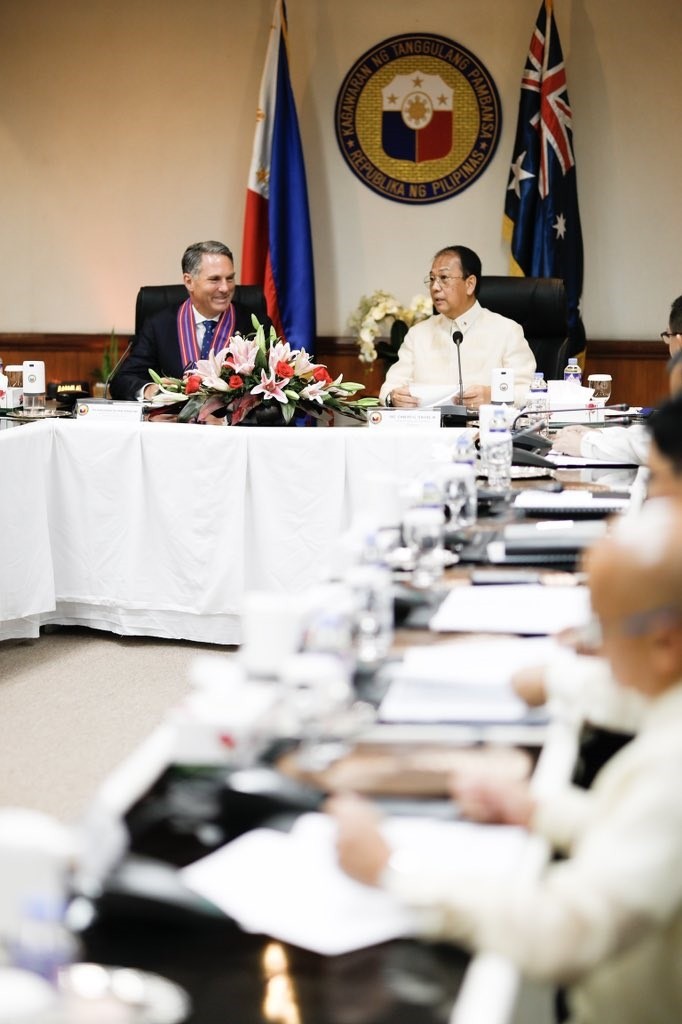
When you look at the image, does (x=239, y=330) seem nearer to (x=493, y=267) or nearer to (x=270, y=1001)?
(x=493, y=267)

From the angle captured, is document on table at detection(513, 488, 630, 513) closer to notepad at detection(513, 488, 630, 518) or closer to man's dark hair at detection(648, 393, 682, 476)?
notepad at detection(513, 488, 630, 518)

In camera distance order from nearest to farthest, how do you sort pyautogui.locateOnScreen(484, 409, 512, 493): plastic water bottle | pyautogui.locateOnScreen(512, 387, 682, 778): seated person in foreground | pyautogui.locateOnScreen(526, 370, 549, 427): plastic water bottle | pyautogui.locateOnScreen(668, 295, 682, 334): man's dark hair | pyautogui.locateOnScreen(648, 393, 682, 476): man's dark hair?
pyautogui.locateOnScreen(648, 393, 682, 476): man's dark hair, pyautogui.locateOnScreen(512, 387, 682, 778): seated person in foreground, pyautogui.locateOnScreen(484, 409, 512, 493): plastic water bottle, pyautogui.locateOnScreen(668, 295, 682, 334): man's dark hair, pyautogui.locateOnScreen(526, 370, 549, 427): plastic water bottle

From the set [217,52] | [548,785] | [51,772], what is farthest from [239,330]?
[548,785]

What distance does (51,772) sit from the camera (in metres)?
2.86

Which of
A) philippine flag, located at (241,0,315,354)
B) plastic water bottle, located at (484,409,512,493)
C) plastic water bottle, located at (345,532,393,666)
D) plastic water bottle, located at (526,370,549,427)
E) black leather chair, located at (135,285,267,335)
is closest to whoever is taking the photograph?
plastic water bottle, located at (345,532,393,666)

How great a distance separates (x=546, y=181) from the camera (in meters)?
5.82

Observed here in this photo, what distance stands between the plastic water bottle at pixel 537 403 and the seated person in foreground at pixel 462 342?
485 mm

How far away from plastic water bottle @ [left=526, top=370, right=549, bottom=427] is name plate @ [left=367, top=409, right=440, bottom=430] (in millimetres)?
292

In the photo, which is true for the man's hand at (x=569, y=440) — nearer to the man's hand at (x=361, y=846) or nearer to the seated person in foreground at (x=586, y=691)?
the seated person in foreground at (x=586, y=691)

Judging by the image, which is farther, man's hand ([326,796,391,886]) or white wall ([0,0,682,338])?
white wall ([0,0,682,338])

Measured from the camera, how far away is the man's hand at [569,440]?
335 cm

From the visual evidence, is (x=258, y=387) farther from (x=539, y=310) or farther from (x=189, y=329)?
(x=539, y=310)

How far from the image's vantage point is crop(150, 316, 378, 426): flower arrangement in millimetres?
3766

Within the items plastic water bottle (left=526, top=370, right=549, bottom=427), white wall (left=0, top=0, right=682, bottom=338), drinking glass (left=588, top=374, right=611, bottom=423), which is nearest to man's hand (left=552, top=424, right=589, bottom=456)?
plastic water bottle (left=526, top=370, right=549, bottom=427)
